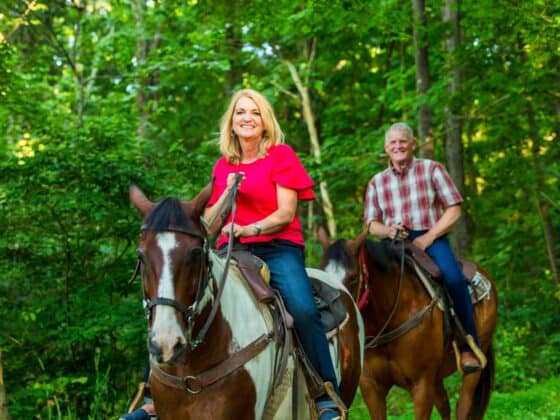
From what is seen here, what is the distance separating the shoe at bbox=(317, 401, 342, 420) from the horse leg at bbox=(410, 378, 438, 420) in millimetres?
2280

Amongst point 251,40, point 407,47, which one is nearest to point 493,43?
point 407,47

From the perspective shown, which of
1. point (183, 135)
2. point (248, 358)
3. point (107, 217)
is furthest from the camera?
point (183, 135)

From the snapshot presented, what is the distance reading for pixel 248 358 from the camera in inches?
146

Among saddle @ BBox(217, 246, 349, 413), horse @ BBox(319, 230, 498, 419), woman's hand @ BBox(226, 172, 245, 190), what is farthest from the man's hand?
woman's hand @ BBox(226, 172, 245, 190)

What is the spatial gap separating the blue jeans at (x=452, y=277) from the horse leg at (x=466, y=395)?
36.1 inches

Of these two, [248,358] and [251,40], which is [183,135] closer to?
[251,40]

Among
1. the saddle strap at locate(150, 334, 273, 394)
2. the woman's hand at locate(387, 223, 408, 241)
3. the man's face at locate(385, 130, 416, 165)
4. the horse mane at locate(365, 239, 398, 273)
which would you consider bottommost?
the saddle strap at locate(150, 334, 273, 394)

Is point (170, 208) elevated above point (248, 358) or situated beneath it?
elevated above

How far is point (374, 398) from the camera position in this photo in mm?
6566

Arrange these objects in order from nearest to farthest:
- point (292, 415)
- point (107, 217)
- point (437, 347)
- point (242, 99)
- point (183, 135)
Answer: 1. point (292, 415)
2. point (242, 99)
3. point (437, 347)
4. point (107, 217)
5. point (183, 135)

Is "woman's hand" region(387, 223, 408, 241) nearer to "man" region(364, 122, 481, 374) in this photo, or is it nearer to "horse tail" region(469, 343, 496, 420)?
"man" region(364, 122, 481, 374)

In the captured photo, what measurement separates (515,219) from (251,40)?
304 inches

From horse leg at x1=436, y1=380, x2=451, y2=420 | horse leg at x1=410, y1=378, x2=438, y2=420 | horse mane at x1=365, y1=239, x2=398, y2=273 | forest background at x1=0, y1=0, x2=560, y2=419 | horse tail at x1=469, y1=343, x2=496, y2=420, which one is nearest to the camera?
horse leg at x1=410, y1=378, x2=438, y2=420

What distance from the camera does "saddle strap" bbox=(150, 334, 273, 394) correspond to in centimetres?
355
